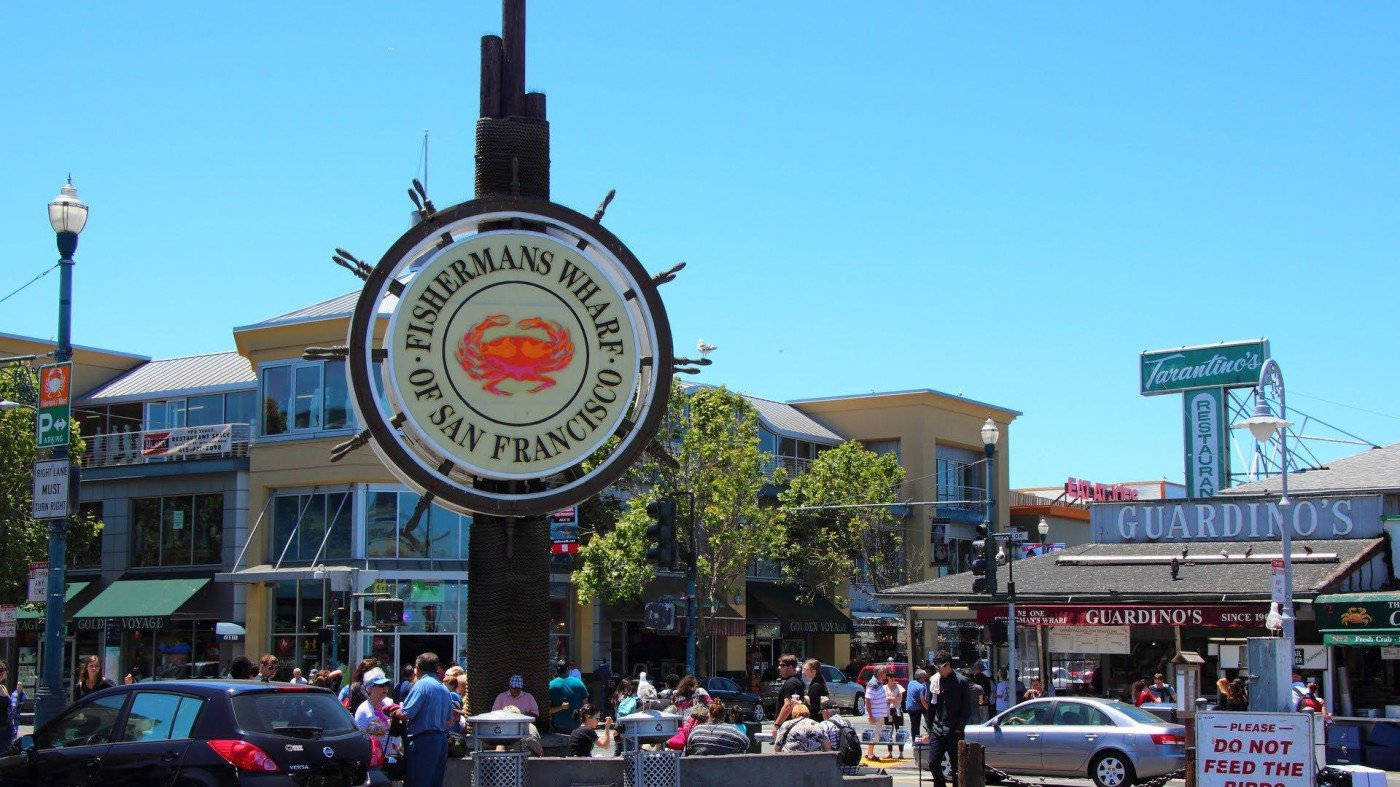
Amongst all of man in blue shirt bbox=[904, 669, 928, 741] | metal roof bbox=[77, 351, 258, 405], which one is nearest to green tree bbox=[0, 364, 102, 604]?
metal roof bbox=[77, 351, 258, 405]

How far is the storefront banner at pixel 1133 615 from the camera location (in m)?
28.2

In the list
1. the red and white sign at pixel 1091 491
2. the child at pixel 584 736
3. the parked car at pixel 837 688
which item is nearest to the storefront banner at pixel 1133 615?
the parked car at pixel 837 688

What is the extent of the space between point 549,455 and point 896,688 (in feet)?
53.4

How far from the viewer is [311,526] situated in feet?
138

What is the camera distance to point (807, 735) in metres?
14.5

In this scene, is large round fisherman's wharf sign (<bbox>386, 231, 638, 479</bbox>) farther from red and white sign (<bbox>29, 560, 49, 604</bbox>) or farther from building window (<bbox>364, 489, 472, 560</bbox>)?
building window (<bbox>364, 489, 472, 560</bbox>)

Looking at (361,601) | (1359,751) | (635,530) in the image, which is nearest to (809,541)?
(635,530)

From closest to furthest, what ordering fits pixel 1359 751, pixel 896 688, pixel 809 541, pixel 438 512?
1. pixel 1359 751
2. pixel 896 688
3. pixel 438 512
4. pixel 809 541

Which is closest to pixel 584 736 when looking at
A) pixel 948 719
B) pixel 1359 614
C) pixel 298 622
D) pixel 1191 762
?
pixel 948 719

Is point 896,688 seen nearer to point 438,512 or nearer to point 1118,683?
point 1118,683

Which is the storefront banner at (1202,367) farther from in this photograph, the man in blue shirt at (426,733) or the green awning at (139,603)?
the man in blue shirt at (426,733)

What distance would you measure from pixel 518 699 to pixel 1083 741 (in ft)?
33.1

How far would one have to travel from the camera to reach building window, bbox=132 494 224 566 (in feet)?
145

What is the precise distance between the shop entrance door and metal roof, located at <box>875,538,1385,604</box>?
1300cm
